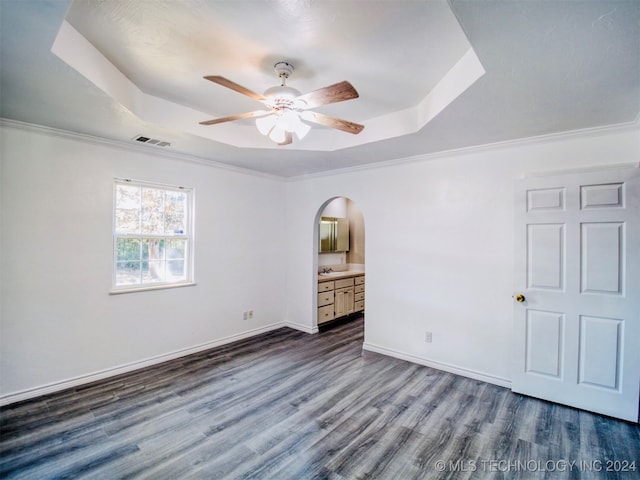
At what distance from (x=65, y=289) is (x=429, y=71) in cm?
388

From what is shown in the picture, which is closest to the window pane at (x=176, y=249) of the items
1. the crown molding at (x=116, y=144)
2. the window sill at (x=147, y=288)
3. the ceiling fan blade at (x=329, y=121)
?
the window sill at (x=147, y=288)

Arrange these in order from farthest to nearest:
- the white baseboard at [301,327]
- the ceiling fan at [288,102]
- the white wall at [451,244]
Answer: the white baseboard at [301,327] → the white wall at [451,244] → the ceiling fan at [288,102]

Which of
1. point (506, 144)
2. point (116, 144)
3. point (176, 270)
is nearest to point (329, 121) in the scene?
point (506, 144)

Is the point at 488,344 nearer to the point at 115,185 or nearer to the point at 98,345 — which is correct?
the point at 98,345

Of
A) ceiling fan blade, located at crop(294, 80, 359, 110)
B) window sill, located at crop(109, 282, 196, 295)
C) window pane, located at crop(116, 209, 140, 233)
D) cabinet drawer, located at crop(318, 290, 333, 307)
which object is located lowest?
cabinet drawer, located at crop(318, 290, 333, 307)

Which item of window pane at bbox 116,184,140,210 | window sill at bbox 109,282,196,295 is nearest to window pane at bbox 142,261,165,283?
window sill at bbox 109,282,196,295

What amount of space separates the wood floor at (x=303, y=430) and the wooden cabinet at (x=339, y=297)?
174 cm

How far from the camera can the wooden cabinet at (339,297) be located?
5.17 metres

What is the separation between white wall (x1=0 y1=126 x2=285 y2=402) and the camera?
2758mm

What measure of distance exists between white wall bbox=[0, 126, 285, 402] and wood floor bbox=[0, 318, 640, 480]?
33 centimetres

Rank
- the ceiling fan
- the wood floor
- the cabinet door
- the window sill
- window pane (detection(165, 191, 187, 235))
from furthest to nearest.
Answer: the cabinet door < window pane (detection(165, 191, 187, 235)) < the window sill < the wood floor < the ceiling fan

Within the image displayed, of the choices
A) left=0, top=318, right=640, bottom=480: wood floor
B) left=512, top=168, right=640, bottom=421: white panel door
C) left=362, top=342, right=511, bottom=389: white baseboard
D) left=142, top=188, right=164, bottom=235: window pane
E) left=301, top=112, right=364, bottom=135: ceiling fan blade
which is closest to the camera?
left=0, top=318, right=640, bottom=480: wood floor

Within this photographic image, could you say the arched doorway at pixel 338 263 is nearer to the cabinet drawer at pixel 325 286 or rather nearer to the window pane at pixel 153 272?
the cabinet drawer at pixel 325 286

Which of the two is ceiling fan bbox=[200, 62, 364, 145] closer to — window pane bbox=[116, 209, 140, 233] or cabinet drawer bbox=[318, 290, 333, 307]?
window pane bbox=[116, 209, 140, 233]
